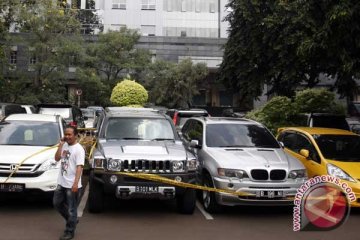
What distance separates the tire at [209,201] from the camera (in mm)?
8680

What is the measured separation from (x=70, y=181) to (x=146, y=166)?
1.65 metres

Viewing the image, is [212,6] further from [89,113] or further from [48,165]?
[48,165]

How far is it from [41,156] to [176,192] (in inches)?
94.7

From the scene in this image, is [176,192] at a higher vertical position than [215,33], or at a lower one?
lower

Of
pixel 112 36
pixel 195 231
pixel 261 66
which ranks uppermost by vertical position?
pixel 112 36

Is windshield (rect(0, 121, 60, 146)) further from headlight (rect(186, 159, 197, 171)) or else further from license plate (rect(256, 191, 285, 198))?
license plate (rect(256, 191, 285, 198))

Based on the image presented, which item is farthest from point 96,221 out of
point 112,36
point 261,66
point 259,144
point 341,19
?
point 112,36

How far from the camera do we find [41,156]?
8.55 m

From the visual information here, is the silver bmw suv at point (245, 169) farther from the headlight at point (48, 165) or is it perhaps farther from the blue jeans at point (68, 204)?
the blue jeans at point (68, 204)

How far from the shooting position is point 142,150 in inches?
331

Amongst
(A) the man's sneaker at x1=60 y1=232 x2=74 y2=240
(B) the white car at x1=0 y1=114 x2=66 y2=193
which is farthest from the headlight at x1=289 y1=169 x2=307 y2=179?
(B) the white car at x1=0 y1=114 x2=66 y2=193

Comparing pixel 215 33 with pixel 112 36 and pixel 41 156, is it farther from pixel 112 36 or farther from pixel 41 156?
pixel 41 156

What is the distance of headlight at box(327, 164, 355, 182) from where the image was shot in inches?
347

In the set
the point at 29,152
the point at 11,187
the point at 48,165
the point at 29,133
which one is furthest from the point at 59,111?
the point at 11,187
